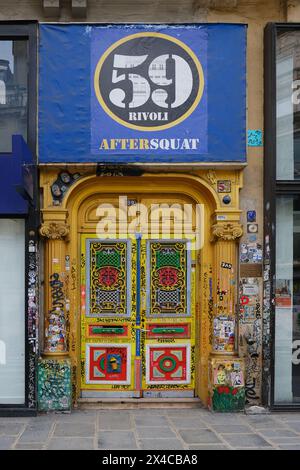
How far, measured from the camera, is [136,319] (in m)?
7.69

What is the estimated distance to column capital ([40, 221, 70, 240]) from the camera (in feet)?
24.0

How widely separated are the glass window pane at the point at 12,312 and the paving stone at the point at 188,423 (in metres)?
2.04

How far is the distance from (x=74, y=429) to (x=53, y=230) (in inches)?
99.3

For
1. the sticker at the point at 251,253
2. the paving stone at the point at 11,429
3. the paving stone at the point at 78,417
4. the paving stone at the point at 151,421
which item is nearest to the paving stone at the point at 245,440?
the paving stone at the point at 151,421

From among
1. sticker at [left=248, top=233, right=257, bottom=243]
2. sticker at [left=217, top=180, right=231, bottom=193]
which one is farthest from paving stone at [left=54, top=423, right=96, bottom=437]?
sticker at [left=217, top=180, right=231, bottom=193]

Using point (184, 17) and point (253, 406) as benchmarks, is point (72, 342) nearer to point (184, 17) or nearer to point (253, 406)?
point (253, 406)

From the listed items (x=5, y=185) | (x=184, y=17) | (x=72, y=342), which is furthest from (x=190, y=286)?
(x=184, y=17)

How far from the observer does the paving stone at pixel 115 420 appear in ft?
21.8

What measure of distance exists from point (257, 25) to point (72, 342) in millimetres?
5054

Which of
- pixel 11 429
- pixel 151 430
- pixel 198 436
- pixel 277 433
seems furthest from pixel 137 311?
pixel 277 433

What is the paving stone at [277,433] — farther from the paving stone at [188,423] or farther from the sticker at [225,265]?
the sticker at [225,265]

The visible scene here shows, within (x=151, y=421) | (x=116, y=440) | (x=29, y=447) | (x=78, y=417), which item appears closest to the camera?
(x=29, y=447)

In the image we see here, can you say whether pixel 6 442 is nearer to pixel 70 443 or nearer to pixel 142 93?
pixel 70 443
